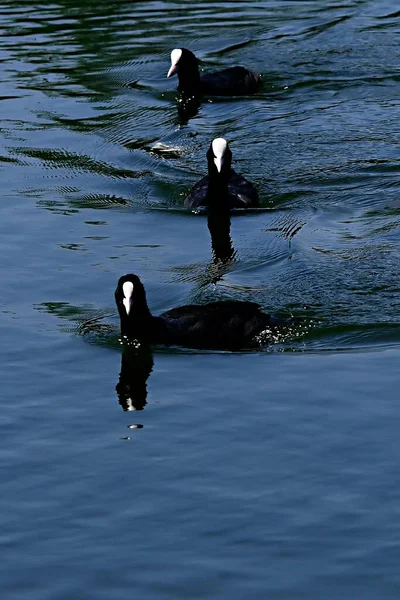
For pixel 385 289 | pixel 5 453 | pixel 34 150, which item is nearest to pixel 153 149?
pixel 34 150

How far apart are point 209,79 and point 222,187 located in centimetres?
497

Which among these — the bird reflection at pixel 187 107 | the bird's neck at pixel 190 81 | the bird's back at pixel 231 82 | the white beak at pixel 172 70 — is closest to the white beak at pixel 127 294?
the bird reflection at pixel 187 107

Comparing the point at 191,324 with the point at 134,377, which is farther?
the point at 191,324

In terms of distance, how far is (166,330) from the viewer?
444 inches

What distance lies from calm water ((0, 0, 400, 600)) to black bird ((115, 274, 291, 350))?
0.17 meters

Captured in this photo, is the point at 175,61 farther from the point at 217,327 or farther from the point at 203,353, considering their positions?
the point at 203,353

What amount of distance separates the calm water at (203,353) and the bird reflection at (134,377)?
0.03 metres

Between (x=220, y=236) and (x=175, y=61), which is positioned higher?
(x=175, y=61)

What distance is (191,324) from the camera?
36.8ft

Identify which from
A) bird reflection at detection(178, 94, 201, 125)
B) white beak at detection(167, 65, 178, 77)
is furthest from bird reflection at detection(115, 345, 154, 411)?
white beak at detection(167, 65, 178, 77)

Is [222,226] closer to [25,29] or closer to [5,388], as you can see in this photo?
[5,388]

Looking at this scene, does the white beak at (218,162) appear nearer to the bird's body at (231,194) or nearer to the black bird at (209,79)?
the bird's body at (231,194)

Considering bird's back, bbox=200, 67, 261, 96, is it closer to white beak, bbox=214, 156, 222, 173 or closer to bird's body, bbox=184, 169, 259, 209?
bird's body, bbox=184, 169, 259, 209

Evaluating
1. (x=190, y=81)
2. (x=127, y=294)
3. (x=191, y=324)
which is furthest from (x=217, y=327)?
(x=190, y=81)
